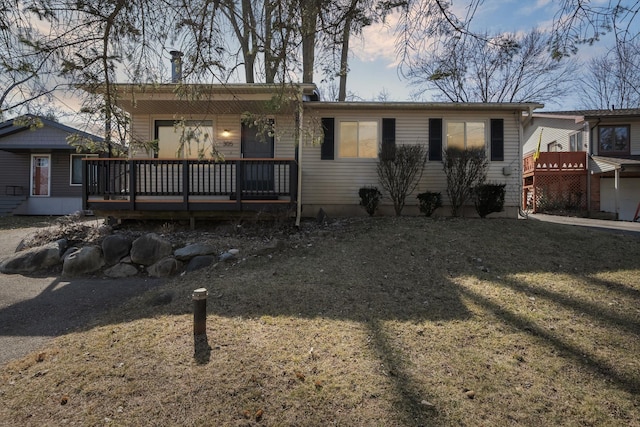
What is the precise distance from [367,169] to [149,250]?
5.87 m

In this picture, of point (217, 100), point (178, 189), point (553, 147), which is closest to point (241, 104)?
point (217, 100)

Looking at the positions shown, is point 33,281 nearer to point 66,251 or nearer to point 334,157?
point 66,251

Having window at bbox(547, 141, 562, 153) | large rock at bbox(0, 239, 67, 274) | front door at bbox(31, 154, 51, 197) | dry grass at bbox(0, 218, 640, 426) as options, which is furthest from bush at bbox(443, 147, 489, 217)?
front door at bbox(31, 154, 51, 197)

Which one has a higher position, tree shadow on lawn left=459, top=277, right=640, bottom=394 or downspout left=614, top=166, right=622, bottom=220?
downspout left=614, top=166, right=622, bottom=220

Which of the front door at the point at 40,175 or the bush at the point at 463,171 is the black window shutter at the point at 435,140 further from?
the front door at the point at 40,175

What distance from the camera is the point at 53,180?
15.4 meters

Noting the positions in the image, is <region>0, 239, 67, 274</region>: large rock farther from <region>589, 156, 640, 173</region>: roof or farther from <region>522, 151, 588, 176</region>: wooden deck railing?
<region>589, 156, 640, 173</region>: roof

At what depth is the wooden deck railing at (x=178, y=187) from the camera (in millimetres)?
8125

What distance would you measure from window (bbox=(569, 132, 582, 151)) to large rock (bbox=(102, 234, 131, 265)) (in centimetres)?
1889

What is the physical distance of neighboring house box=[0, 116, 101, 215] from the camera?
49.3ft

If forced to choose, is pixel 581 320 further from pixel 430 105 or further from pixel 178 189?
pixel 178 189

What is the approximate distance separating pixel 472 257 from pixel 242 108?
6.50 metres

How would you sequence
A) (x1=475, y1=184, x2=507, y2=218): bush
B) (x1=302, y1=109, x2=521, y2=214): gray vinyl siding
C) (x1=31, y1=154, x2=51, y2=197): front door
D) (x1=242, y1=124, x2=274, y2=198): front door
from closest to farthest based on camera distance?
(x1=242, y1=124, x2=274, y2=198): front door
(x1=475, y1=184, x2=507, y2=218): bush
(x1=302, y1=109, x2=521, y2=214): gray vinyl siding
(x1=31, y1=154, x2=51, y2=197): front door

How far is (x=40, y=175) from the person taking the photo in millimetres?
15656
